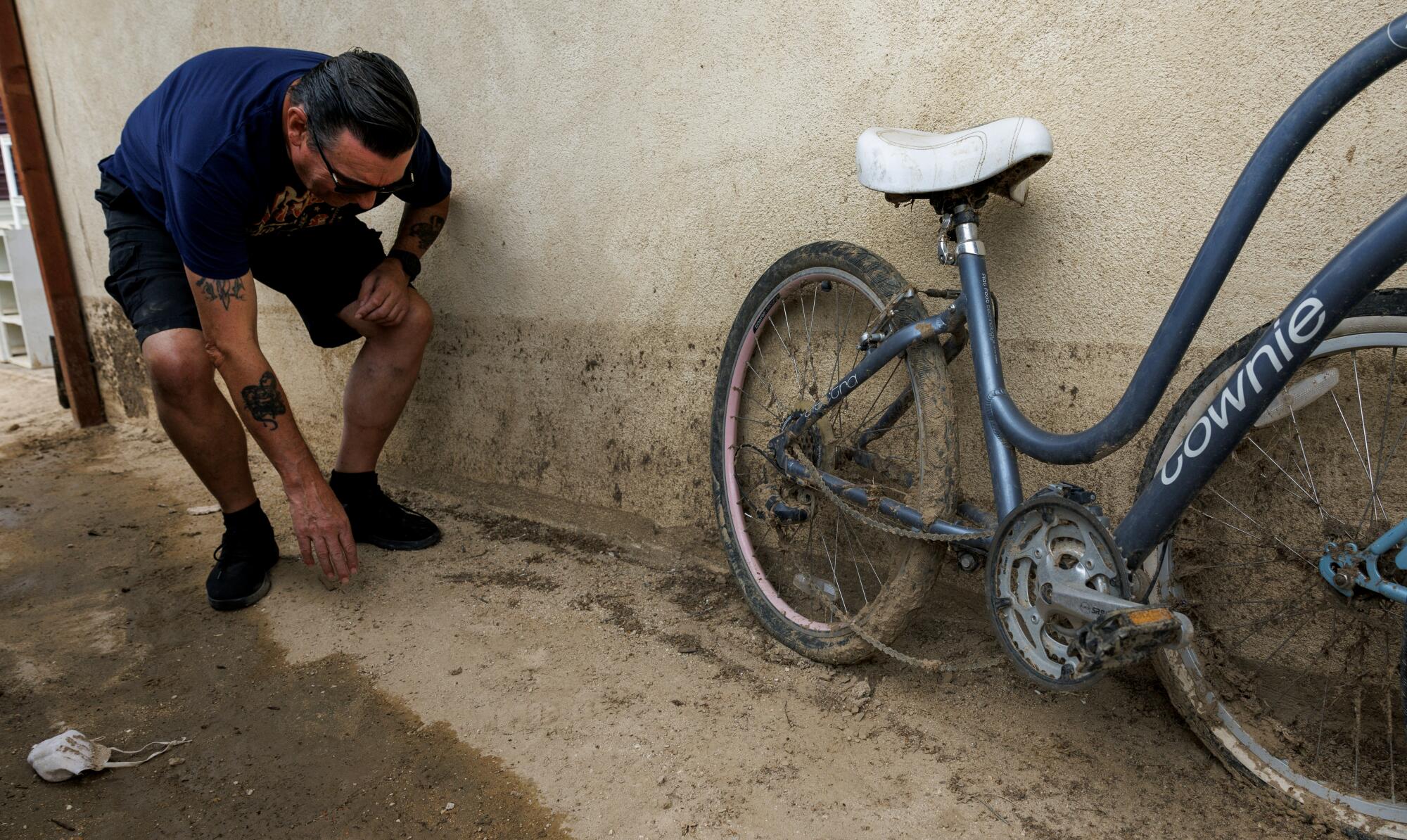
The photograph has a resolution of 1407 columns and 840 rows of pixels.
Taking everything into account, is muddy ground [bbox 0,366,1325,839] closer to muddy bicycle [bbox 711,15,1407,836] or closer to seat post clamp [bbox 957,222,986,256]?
muddy bicycle [bbox 711,15,1407,836]

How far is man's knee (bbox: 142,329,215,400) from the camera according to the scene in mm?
2164

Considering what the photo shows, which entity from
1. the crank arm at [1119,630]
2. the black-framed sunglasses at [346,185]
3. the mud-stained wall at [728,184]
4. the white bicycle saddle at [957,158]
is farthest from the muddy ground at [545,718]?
the black-framed sunglasses at [346,185]

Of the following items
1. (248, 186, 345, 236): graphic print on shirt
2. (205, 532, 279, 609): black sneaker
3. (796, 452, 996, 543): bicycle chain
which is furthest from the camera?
(205, 532, 279, 609): black sneaker

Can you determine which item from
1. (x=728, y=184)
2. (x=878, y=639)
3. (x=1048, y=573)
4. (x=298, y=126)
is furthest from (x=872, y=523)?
(x=298, y=126)

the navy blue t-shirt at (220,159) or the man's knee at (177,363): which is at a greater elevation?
the navy blue t-shirt at (220,159)

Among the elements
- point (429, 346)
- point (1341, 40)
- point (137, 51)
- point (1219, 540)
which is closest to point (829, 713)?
point (1219, 540)

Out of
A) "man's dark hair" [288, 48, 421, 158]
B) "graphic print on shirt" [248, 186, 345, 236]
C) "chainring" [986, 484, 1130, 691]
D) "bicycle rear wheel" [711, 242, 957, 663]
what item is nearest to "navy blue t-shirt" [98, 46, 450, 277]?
"graphic print on shirt" [248, 186, 345, 236]

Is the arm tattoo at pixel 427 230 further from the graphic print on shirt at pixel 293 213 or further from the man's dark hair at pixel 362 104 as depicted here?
the man's dark hair at pixel 362 104

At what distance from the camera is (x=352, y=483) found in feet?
8.71

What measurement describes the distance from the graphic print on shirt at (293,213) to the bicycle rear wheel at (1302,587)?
2.09 metres

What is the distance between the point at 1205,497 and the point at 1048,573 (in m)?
0.47

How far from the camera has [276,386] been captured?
2.10 metres

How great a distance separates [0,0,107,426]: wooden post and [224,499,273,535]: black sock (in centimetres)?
268

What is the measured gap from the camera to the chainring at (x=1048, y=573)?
4.51ft
